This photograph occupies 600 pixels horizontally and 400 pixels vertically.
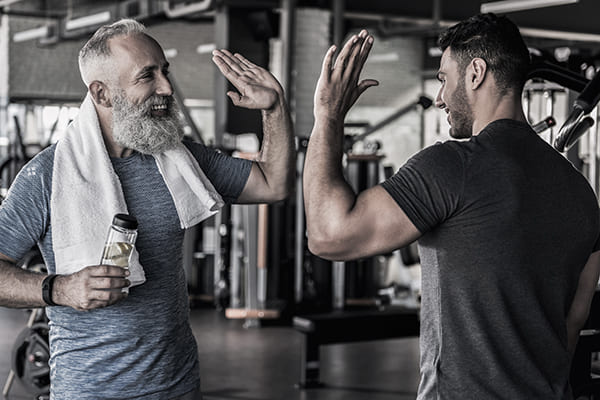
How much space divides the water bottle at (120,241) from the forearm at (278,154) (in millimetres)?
621

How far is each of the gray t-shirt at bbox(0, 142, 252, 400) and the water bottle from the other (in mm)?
249

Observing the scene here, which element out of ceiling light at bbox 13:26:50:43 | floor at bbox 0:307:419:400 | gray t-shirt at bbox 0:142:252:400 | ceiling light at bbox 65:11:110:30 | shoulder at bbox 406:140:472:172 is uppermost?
ceiling light at bbox 13:26:50:43

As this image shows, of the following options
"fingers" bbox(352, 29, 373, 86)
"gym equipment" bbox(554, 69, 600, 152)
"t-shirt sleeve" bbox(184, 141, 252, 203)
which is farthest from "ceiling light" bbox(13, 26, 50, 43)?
"fingers" bbox(352, 29, 373, 86)

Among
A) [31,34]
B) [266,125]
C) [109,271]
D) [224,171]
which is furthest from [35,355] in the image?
[31,34]

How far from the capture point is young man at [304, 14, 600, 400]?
1.58 meters

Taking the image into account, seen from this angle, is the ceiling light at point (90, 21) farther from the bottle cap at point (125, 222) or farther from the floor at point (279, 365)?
the bottle cap at point (125, 222)

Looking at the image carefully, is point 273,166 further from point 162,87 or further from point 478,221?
point 478,221

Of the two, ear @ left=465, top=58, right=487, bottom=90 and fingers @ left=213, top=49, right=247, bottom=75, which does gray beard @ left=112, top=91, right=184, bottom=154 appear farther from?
ear @ left=465, top=58, right=487, bottom=90

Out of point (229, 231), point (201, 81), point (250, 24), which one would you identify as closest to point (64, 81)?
point (201, 81)

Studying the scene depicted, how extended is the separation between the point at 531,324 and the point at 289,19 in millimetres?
7846

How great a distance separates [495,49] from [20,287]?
1174 mm

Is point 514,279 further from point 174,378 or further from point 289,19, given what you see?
point 289,19

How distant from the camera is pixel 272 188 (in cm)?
234

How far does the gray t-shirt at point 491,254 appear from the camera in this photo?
62.5 inches
